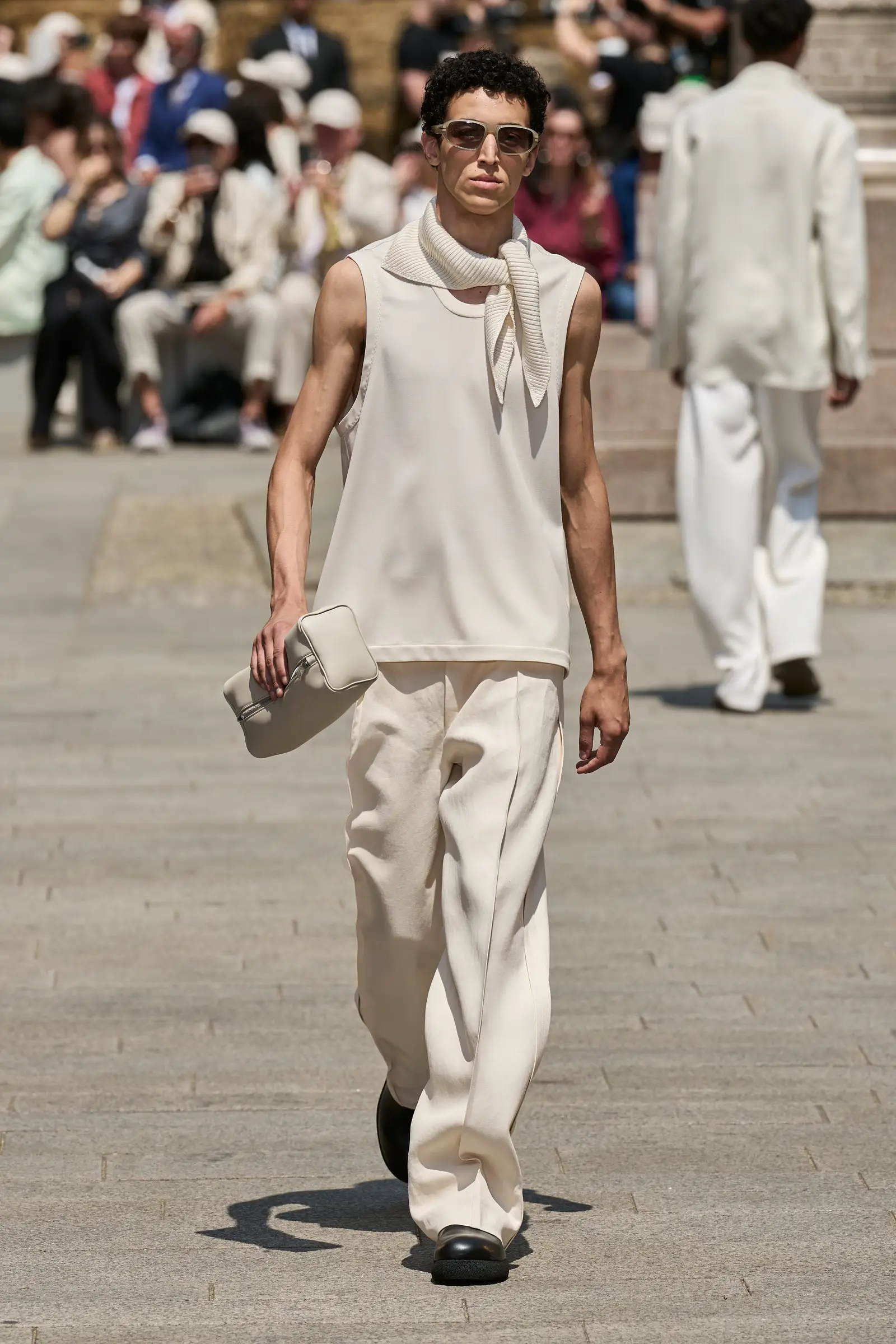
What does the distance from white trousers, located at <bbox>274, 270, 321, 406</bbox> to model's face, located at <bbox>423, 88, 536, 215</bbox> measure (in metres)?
12.2

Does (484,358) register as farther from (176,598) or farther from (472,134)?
(176,598)

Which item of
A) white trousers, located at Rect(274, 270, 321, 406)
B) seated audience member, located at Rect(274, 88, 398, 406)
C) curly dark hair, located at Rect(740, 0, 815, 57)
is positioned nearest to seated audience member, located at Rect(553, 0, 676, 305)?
seated audience member, located at Rect(274, 88, 398, 406)

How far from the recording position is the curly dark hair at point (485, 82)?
4.05m

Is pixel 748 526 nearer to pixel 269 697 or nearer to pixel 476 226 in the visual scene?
pixel 476 226

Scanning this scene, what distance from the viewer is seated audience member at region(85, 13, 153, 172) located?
63.0 ft

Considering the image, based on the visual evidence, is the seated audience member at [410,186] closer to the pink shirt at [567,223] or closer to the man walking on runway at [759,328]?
the pink shirt at [567,223]

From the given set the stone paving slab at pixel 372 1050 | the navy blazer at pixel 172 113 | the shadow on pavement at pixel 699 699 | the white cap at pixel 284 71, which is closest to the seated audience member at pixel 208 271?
the navy blazer at pixel 172 113

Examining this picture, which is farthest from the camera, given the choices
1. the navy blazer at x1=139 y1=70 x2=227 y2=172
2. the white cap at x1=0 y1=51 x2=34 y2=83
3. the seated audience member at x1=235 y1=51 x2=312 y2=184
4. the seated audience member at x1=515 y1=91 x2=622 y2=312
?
the white cap at x1=0 y1=51 x2=34 y2=83

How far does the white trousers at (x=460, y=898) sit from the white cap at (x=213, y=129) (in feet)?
Answer: 42.2

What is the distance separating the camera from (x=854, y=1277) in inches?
154

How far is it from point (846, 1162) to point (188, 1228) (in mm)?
1136

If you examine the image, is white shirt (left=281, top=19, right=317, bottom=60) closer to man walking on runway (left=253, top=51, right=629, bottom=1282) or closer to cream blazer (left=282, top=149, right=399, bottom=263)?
cream blazer (left=282, top=149, right=399, bottom=263)

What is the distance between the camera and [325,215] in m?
16.1

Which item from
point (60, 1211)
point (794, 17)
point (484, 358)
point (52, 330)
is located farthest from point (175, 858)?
point (52, 330)
